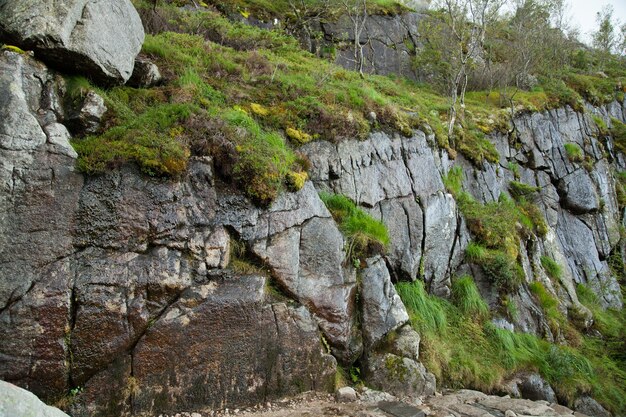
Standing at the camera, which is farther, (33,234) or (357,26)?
(357,26)

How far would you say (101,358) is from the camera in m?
5.52

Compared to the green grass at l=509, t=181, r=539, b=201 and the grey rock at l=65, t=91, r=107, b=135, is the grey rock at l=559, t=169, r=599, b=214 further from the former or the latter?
the grey rock at l=65, t=91, r=107, b=135

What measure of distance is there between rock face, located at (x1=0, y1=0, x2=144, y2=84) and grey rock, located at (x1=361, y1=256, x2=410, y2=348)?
625 cm

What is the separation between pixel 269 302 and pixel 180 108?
4.03m

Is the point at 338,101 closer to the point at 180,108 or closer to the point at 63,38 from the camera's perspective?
the point at 180,108

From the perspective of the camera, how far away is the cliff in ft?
17.9

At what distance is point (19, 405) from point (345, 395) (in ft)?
15.2

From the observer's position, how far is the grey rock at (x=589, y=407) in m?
9.12

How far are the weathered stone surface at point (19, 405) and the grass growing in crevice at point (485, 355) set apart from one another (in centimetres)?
651

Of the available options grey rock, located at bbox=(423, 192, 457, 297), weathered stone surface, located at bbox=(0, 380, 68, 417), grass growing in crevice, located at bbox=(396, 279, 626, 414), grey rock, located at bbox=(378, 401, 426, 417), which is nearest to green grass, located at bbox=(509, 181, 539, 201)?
grey rock, located at bbox=(423, 192, 457, 297)

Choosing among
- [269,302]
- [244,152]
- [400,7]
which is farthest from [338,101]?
[400,7]

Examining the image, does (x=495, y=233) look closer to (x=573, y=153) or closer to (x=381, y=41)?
(x=573, y=153)

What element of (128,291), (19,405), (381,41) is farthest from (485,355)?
(381,41)

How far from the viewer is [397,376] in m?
7.30
